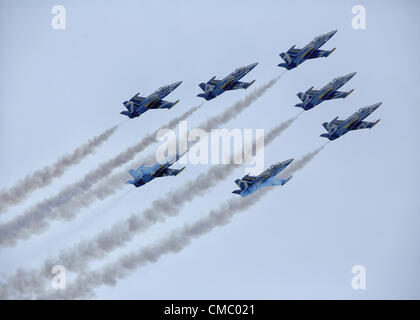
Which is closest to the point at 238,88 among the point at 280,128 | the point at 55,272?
the point at 280,128

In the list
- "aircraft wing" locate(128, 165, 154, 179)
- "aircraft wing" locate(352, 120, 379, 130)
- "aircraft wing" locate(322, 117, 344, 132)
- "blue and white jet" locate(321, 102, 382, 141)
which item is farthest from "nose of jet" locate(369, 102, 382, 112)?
"aircraft wing" locate(128, 165, 154, 179)

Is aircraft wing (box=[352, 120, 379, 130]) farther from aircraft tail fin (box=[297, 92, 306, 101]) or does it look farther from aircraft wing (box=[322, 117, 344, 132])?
aircraft tail fin (box=[297, 92, 306, 101])

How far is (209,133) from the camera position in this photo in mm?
101188

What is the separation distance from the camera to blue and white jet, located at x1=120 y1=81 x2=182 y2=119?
97.9 metres

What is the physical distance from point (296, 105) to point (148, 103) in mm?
12074

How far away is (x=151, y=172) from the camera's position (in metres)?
94.5

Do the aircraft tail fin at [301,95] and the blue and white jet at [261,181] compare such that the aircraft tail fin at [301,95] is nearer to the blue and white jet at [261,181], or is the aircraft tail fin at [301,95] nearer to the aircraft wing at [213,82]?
the blue and white jet at [261,181]

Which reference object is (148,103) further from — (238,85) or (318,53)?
(318,53)

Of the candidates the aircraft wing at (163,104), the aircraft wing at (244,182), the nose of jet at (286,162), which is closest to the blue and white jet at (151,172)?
the aircraft wing at (244,182)

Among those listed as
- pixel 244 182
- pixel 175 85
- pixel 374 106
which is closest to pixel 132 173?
pixel 244 182

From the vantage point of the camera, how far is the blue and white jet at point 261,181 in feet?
307

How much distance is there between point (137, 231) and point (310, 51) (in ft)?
68.3
